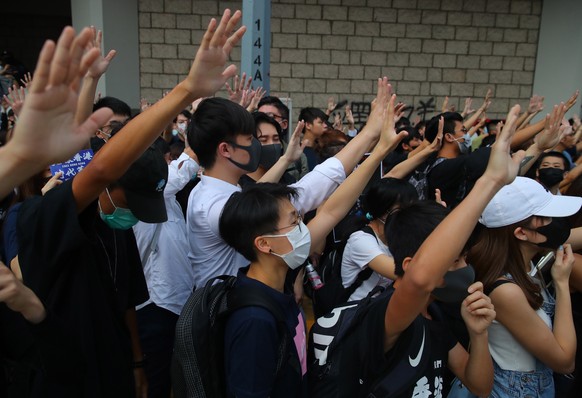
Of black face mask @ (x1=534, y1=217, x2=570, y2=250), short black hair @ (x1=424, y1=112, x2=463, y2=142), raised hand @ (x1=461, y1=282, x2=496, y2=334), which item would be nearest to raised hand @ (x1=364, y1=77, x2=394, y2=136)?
black face mask @ (x1=534, y1=217, x2=570, y2=250)

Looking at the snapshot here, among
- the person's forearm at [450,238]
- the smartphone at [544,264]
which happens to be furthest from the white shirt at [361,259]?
the person's forearm at [450,238]

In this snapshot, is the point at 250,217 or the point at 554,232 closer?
the point at 250,217

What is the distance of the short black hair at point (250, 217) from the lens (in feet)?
5.54

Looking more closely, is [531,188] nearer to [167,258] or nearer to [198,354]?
[198,354]

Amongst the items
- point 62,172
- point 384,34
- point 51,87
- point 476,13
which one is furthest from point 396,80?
point 51,87

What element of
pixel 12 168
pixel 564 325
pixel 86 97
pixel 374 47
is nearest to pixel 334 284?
pixel 564 325

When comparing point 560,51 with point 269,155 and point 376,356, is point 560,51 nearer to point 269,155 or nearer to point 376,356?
point 269,155

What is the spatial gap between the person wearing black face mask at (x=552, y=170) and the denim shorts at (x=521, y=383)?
7.57 feet

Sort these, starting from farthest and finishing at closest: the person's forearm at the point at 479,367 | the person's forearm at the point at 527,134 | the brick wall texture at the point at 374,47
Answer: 1. the brick wall texture at the point at 374,47
2. the person's forearm at the point at 527,134
3. the person's forearm at the point at 479,367

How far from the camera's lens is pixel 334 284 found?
263 cm

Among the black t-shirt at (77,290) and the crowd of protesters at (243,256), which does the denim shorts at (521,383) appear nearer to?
the crowd of protesters at (243,256)

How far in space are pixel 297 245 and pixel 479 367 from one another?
73 cm

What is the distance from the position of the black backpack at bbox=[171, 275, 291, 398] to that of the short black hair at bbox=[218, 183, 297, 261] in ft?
0.71

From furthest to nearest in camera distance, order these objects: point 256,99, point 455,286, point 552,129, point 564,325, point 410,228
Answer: point 256,99 < point 552,129 < point 564,325 < point 410,228 < point 455,286
